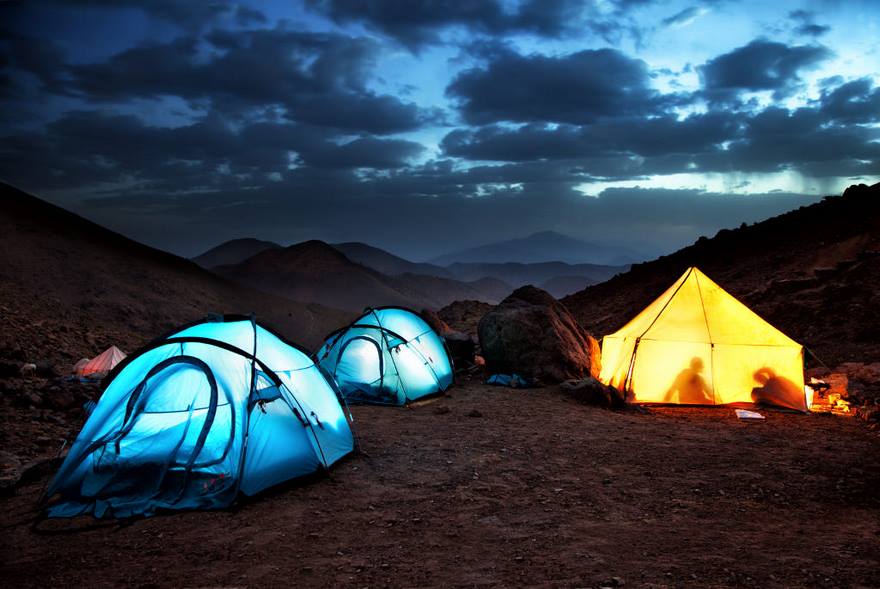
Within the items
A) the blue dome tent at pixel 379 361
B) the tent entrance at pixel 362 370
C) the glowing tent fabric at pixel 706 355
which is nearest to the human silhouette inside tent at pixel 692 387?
the glowing tent fabric at pixel 706 355

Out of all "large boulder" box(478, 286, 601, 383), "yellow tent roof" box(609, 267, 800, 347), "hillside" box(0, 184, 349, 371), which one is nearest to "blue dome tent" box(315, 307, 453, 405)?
"large boulder" box(478, 286, 601, 383)

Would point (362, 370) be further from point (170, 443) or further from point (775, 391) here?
point (775, 391)

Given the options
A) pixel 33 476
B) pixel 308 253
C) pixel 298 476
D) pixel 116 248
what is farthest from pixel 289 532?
pixel 308 253

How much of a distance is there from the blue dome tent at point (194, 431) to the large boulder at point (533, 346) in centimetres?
871

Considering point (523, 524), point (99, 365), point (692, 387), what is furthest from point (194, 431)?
point (99, 365)

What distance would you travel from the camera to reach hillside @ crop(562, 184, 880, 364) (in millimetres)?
19234

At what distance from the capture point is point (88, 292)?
1571 inches

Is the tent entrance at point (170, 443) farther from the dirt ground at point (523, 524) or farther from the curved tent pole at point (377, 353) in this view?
the curved tent pole at point (377, 353)

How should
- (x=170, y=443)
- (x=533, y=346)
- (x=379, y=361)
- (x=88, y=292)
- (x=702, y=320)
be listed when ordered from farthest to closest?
(x=88, y=292)
(x=533, y=346)
(x=379, y=361)
(x=702, y=320)
(x=170, y=443)

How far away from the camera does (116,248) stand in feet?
179

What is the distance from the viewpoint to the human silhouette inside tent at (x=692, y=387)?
575 inches

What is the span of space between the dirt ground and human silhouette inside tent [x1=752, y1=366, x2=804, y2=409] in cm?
256

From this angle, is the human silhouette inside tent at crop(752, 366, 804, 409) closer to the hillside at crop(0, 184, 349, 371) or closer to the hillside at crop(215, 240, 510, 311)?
the hillside at crop(0, 184, 349, 371)

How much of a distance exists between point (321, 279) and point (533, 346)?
367ft
